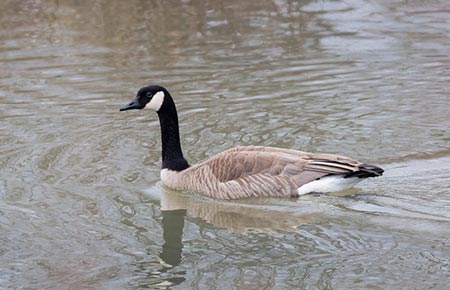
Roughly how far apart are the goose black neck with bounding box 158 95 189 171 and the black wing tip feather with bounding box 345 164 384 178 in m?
2.01

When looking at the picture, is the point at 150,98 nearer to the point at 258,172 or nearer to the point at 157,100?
the point at 157,100

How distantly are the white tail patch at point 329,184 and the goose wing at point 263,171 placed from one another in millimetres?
51

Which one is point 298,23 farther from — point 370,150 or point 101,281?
point 101,281

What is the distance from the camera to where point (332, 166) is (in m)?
10.2

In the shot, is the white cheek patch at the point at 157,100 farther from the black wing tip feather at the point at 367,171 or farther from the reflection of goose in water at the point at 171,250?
the black wing tip feather at the point at 367,171

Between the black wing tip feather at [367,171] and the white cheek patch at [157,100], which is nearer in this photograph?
the black wing tip feather at [367,171]

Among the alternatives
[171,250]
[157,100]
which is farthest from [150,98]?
[171,250]

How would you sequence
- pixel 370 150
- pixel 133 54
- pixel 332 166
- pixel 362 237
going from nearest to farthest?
pixel 362 237 < pixel 332 166 < pixel 370 150 < pixel 133 54

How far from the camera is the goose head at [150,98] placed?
11109mm

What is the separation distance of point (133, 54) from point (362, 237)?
28.7 feet

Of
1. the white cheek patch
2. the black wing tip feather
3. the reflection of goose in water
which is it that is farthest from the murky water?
the white cheek patch

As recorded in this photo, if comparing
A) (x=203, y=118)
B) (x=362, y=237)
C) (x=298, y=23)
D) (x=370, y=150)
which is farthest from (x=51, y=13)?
(x=362, y=237)

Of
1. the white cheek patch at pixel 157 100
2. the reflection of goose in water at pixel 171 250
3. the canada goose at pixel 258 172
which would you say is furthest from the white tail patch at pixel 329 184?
the white cheek patch at pixel 157 100

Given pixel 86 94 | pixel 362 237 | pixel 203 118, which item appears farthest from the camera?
pixel 86 94
